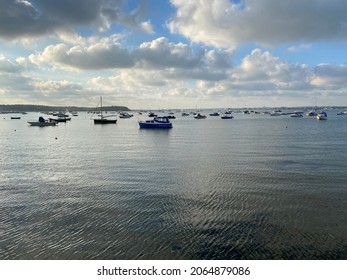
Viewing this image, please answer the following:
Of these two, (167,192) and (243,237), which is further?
(167,192)

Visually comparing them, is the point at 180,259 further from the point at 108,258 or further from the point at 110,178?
the point at 110,178

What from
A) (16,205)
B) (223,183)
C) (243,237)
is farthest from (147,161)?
(243,237)

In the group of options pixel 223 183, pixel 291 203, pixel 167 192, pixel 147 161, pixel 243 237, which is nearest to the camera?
pixel 243 237

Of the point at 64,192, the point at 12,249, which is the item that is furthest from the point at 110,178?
the point at 12,249

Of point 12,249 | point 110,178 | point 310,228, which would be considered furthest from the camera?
point 110,178

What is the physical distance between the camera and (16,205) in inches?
867

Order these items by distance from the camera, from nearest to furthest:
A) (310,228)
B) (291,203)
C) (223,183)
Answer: (310,228), (291,203), (223,183)

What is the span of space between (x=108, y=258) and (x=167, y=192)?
11.3m

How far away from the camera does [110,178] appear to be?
30.5 m
